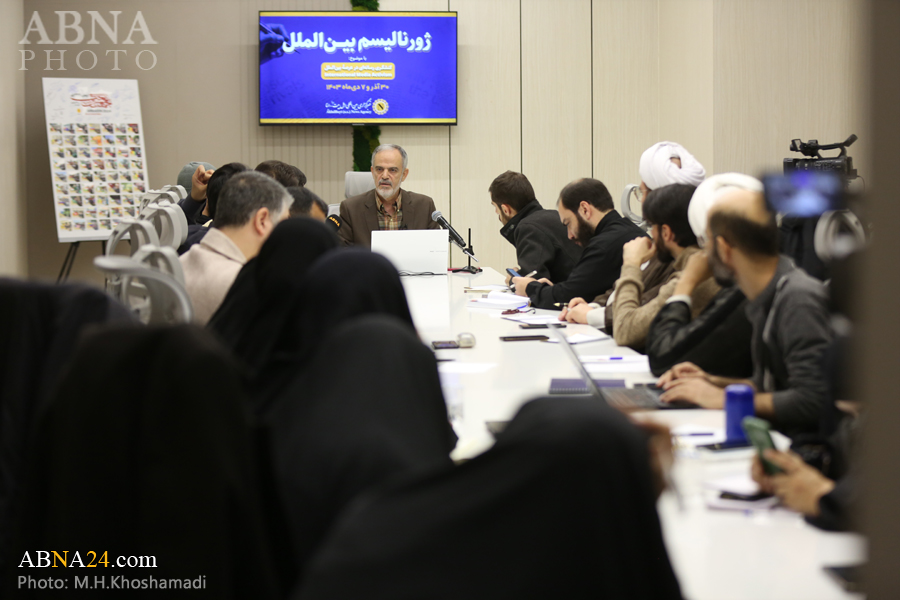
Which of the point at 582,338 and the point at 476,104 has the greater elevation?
the point at 476,104

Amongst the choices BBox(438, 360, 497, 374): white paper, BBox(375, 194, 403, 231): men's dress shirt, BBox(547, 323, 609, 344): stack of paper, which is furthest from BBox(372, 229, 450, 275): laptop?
BBox(438, 360, 497, 374): white paper

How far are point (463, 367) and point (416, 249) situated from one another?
8.21 feet

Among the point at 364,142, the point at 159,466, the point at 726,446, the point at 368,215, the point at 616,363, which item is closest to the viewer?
the point at 159,466

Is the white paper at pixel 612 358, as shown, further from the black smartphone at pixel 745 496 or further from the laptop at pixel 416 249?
the laptop at pixel 416 249

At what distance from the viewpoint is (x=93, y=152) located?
6.95 m

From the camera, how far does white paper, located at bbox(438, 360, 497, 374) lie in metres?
2.41

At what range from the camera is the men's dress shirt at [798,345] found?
1688 mm

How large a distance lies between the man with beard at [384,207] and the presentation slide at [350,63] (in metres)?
1.90

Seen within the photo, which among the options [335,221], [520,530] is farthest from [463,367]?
[335,221]

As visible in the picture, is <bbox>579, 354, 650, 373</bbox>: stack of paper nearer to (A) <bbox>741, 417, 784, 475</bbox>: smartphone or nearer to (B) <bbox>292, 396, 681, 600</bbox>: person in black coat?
(A) <bbox>741, 417, 784, 475</bbox>: smartphone

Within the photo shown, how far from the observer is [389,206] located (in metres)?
5.51

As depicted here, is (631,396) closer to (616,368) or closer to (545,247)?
(616,368)

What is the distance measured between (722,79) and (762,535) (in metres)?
5.61

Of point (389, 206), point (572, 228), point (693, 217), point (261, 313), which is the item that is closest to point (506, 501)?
point (261, 313)
